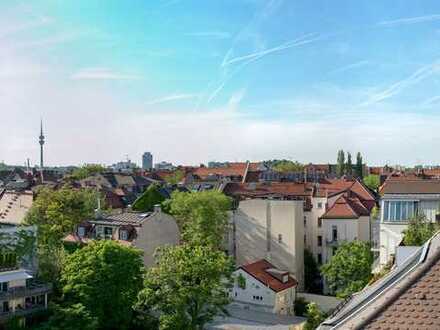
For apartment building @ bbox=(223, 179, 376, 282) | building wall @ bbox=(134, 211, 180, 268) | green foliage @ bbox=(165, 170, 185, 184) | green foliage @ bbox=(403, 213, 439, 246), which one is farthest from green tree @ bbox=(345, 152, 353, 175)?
green foliage @ bbox=(403, 213, 439, 246)

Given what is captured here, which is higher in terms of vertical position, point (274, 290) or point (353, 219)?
point (353, 219)

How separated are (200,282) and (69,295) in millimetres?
8868

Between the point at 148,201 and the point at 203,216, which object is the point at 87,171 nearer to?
the point at 148,201

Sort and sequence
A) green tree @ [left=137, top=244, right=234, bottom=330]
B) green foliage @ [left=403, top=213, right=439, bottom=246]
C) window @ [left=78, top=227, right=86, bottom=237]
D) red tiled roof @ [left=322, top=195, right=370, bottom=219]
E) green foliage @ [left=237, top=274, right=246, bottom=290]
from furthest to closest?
1. red tiled roof @ [left=322, top=195, right=370, bottom=219]
2. window @ [left=78, top=227, right=86, bottom=237]
3. green foliage @ [left=237, top=274, right=246, bottom=290]
4. green tree @ [left=137, top=244, right=234, bottom=330]
5. green foliage @ [left=403, top=213, right=439, bottom=246]

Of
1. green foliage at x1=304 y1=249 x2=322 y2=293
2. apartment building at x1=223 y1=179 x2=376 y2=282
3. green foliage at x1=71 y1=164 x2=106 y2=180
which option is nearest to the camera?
apartment building at x1=223 y1=179 x2=376 y2=282

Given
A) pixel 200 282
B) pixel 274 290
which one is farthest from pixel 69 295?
pixel 274 290

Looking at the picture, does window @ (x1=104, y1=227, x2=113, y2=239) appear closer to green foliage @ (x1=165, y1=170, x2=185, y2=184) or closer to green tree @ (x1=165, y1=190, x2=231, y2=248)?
green tree @ (x1=165, y1=190, x2=231, y2=248)

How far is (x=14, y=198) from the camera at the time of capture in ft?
207

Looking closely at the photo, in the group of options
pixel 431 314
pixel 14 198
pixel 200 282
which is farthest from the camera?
pixel 14 198

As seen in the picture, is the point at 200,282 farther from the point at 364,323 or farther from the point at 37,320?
the point at 364,323

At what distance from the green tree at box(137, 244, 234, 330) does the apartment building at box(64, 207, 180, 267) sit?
487 inches

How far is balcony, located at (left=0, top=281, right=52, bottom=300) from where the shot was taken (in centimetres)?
3253

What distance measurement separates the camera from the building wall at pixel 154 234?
43.2 m

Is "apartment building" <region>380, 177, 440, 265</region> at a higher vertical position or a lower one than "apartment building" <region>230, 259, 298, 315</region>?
higher
